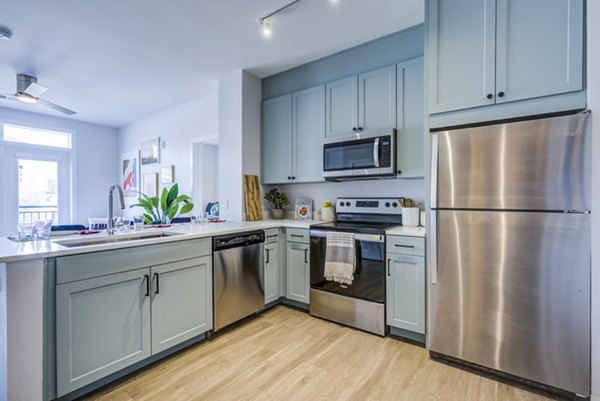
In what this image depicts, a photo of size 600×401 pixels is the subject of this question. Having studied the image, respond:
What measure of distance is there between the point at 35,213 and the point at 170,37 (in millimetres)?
4580

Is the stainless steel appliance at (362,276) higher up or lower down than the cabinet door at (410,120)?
lower down

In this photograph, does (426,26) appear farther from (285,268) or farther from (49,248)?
(49,248)

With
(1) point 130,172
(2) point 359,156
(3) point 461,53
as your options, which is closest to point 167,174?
(1) point 130,172

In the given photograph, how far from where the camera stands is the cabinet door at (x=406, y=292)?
2195 mm

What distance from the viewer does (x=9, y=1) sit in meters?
2.12

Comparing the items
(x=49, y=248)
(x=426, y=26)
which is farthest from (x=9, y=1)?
(x=426, y=26)

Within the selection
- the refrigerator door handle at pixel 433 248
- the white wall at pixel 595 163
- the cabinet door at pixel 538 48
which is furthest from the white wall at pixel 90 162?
the white wall at pixel 595 163

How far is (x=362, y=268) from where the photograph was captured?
2525mm

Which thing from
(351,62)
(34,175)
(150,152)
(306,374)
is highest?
(351,62)

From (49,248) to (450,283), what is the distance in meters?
2.51

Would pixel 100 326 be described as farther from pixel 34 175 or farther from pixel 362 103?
pixel 34 175

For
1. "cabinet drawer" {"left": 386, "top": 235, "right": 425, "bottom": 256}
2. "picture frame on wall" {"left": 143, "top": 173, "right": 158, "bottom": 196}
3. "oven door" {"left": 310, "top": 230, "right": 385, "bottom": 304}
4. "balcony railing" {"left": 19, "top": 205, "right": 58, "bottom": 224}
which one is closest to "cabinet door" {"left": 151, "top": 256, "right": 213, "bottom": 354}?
"oven door" {"left": 310, "top": 230, "right": 385, "bottom": 304}

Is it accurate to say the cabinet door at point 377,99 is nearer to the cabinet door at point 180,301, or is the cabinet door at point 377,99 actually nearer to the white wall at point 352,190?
the white wall at point 352,190

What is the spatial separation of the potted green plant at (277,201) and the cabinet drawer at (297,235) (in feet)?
2.14
